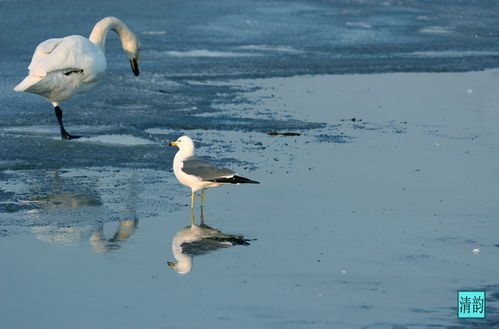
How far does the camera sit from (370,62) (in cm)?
1820

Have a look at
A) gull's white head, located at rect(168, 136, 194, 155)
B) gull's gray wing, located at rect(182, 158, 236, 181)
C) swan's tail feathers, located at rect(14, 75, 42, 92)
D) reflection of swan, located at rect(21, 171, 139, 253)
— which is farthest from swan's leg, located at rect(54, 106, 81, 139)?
gull's gray wing, located at rect(182, 158, 236, 181)

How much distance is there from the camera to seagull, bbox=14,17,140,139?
12.5m

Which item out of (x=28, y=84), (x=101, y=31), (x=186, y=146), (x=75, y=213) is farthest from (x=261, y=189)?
(x=101, y=31)

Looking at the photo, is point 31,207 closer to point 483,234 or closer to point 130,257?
point 130,257

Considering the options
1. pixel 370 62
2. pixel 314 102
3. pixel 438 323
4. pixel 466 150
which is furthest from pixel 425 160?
pixel 370 62

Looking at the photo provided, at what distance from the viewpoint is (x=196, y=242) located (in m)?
8.34

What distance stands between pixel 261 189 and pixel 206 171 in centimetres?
92

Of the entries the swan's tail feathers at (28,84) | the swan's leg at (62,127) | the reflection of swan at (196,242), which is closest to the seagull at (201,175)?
the reflection of swan at (196,242)

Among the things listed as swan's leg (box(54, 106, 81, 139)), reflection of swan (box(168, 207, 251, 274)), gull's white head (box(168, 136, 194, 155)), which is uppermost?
gull's white head (box(168, 136, 194, 155))

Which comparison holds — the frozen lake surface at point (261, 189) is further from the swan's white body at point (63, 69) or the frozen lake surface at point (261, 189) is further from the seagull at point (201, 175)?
the swan's white body at point (63, 69)

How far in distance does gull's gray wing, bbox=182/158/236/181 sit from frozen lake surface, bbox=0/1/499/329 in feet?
1.00

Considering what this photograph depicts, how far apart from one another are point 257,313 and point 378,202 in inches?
121

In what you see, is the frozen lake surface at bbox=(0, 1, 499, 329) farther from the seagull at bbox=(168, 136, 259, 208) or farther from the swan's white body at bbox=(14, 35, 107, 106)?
the swan's white body at bbox=(14, 35, 107, 106)

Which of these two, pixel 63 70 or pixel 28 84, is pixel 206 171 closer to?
pixel 28 84
